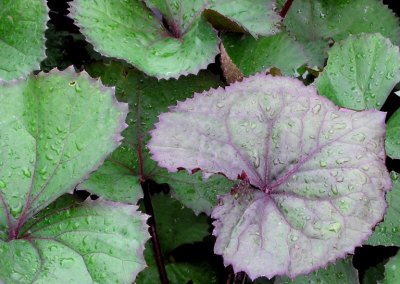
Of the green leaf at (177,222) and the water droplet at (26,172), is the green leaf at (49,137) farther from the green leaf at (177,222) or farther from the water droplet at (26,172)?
the green leaf at (177,222)

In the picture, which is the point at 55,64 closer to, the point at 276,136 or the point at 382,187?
the point at 276,136

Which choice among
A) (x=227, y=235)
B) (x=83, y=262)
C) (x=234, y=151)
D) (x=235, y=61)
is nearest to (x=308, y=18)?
(x=235, y=61)

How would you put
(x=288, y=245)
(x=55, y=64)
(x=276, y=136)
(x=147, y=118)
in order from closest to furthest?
1. (x=288, y=245)
2. (x=276, y=136)
3. (x=147, y=118)
4. (x=55, y=64)

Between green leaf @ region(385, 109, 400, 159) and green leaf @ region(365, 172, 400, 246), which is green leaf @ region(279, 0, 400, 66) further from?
green leaf @ region(365, 172, 400, 246)

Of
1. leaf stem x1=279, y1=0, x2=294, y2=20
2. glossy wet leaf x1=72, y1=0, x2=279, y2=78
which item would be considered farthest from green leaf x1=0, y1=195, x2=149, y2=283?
leaf stem x1=279, y1=0, x2=294, y2=20

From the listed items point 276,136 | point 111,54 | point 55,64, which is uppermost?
point 276,136

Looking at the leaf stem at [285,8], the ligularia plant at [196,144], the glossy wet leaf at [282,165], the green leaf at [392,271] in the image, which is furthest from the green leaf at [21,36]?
the green leaf at [392,271]

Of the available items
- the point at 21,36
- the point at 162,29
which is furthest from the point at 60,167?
the point at 162,29

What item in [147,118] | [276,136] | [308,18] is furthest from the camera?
[308,18]
